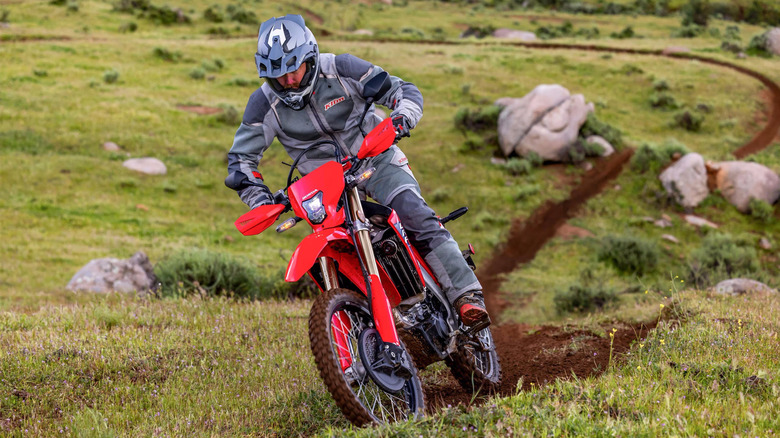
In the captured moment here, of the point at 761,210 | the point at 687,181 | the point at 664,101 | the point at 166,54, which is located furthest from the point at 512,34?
the point at 761,210

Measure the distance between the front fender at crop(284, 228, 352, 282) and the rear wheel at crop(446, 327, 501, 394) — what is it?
1514 mm

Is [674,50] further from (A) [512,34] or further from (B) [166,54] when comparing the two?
(B) [166,54]

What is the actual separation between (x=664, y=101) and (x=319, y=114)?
2451 cm

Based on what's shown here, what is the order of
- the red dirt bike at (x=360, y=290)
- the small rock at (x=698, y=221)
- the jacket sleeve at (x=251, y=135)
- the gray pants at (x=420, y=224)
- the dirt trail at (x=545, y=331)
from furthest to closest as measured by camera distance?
the small rock at (x=698, y=221), the dirt trail at (x=545, y=331), the jacket sleeve at (x=251, y=135), the gray pants at (x=420, y=224), the red dirt bike at (x=360, y=290)

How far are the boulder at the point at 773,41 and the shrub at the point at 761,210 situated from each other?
20.7 meters

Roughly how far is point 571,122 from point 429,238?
1698cm

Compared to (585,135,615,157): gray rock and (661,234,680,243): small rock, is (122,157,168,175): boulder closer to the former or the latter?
(585,135,615,157): gray rock

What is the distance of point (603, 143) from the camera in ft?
69.3

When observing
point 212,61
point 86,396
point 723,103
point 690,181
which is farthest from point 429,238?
point 212,61

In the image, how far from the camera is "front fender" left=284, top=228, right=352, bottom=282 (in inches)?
155

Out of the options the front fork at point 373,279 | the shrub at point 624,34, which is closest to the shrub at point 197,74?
the front fork at point 373,279

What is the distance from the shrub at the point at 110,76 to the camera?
25.5 m

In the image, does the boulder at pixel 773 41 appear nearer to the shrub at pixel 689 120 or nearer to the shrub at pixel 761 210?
the shrub at pixel 689 120

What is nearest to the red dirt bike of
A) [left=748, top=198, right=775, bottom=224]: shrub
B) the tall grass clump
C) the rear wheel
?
the rear wheel
